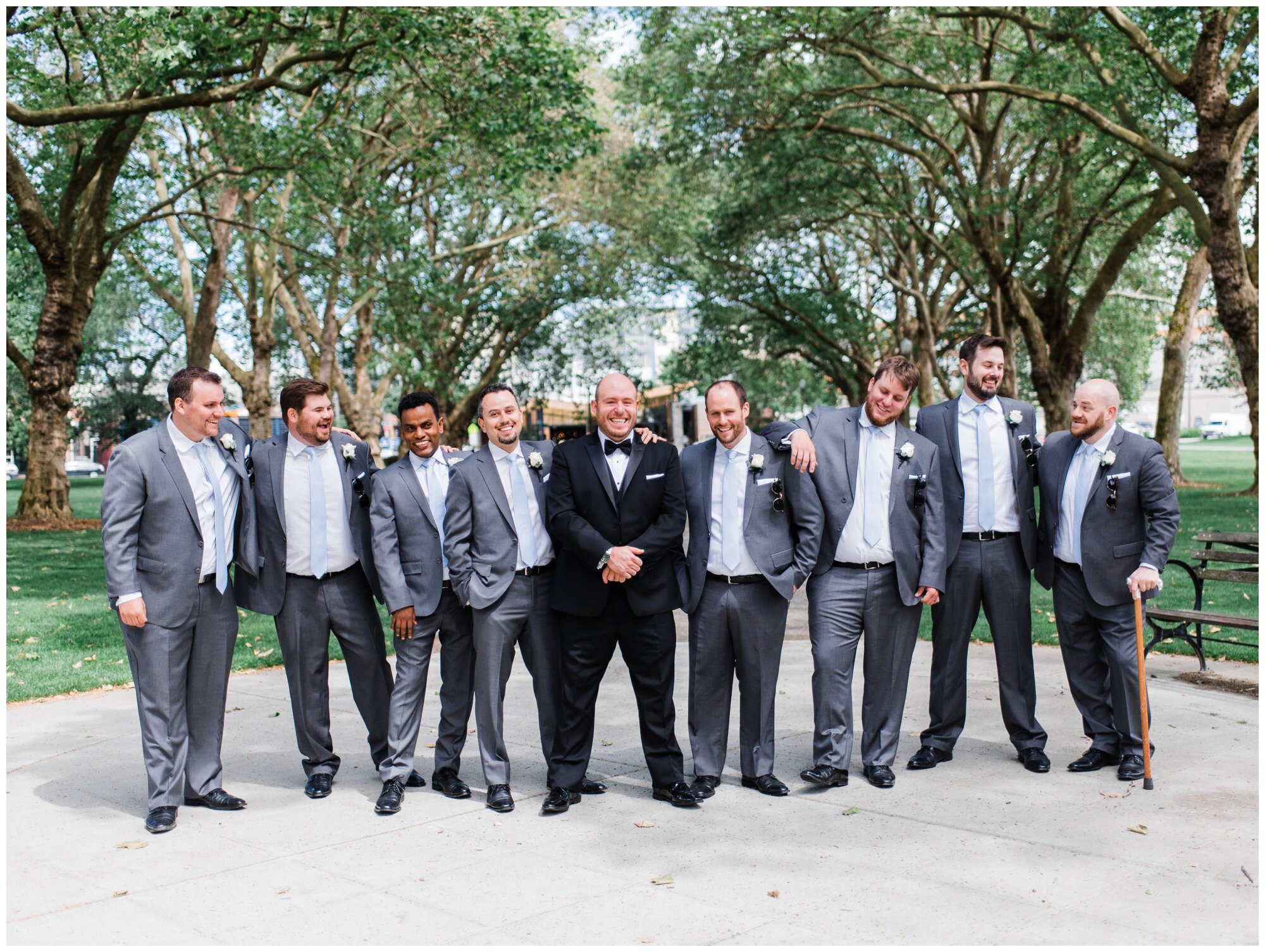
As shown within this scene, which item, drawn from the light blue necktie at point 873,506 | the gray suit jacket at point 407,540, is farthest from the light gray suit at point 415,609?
the light blue necktie at point 873,506

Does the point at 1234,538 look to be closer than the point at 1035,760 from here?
No

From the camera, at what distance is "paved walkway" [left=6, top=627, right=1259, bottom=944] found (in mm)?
4441

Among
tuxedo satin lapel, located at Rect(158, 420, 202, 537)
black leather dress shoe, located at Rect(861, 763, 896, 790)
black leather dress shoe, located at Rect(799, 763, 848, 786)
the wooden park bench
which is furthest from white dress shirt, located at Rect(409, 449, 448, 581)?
the wooden park bench

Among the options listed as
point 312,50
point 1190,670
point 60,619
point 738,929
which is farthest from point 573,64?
point 738,929

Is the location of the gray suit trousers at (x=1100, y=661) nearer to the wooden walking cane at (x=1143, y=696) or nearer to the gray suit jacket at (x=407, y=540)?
the wooden walking cane at (x=1143, y=696)

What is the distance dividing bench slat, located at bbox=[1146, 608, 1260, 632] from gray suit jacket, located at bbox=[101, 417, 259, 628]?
6.25 m

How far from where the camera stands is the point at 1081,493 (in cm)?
663

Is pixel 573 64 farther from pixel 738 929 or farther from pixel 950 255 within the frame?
pixel 738 929

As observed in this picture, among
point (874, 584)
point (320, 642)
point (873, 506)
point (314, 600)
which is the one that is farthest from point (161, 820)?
point (873, 506)

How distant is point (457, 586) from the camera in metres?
6.16

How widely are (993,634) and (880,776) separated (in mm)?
1047

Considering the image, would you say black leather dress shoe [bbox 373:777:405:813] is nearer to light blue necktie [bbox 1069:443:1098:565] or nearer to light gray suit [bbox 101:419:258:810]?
light gray suit [bbox 101:419:258:810]

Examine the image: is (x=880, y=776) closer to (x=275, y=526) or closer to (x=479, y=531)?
(x=479, y=531)

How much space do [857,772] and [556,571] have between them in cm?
194
